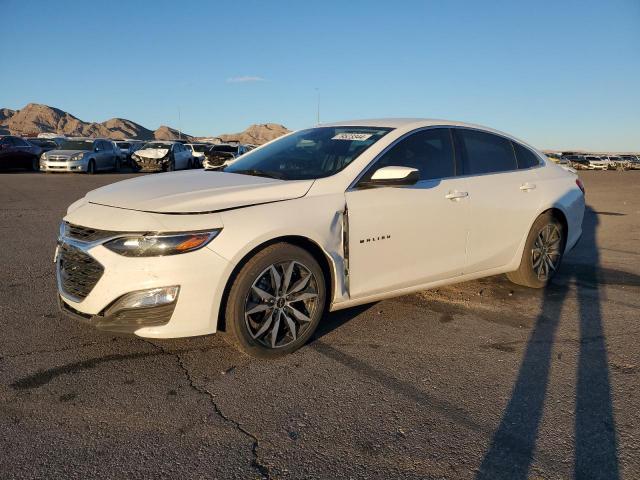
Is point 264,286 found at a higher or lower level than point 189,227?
lower

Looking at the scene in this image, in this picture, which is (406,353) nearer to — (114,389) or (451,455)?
(451,455)

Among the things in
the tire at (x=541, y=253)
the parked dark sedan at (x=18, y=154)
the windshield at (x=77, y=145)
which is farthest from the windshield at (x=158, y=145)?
the tire at (x=541, y=253)

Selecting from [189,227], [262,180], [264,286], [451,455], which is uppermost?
[262,180]

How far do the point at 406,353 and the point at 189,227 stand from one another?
1717mm

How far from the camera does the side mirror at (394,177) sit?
12.8 feet

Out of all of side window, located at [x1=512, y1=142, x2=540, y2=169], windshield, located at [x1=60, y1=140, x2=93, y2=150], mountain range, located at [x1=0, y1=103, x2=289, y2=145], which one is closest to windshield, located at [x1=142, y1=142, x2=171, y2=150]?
windshield, located at [x1=60, y1=140, x2=93, y2=150]

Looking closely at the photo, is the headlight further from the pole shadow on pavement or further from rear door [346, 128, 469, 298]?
the pole shadow on pavement

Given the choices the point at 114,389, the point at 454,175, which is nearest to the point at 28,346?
the point at 114,389

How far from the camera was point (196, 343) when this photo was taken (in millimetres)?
3820

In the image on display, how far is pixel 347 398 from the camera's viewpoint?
3088mm

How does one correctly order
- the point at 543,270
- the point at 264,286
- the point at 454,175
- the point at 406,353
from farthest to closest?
the point at 543,270 < the point at 454,175 < the point at 406,353 < the point at 264,286

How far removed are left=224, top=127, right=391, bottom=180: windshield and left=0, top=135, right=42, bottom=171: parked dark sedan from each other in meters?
21.2

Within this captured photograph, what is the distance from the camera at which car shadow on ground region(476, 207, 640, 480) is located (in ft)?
8.11

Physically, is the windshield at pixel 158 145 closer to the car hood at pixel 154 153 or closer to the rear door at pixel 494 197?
the car hood at pixel 154 153
